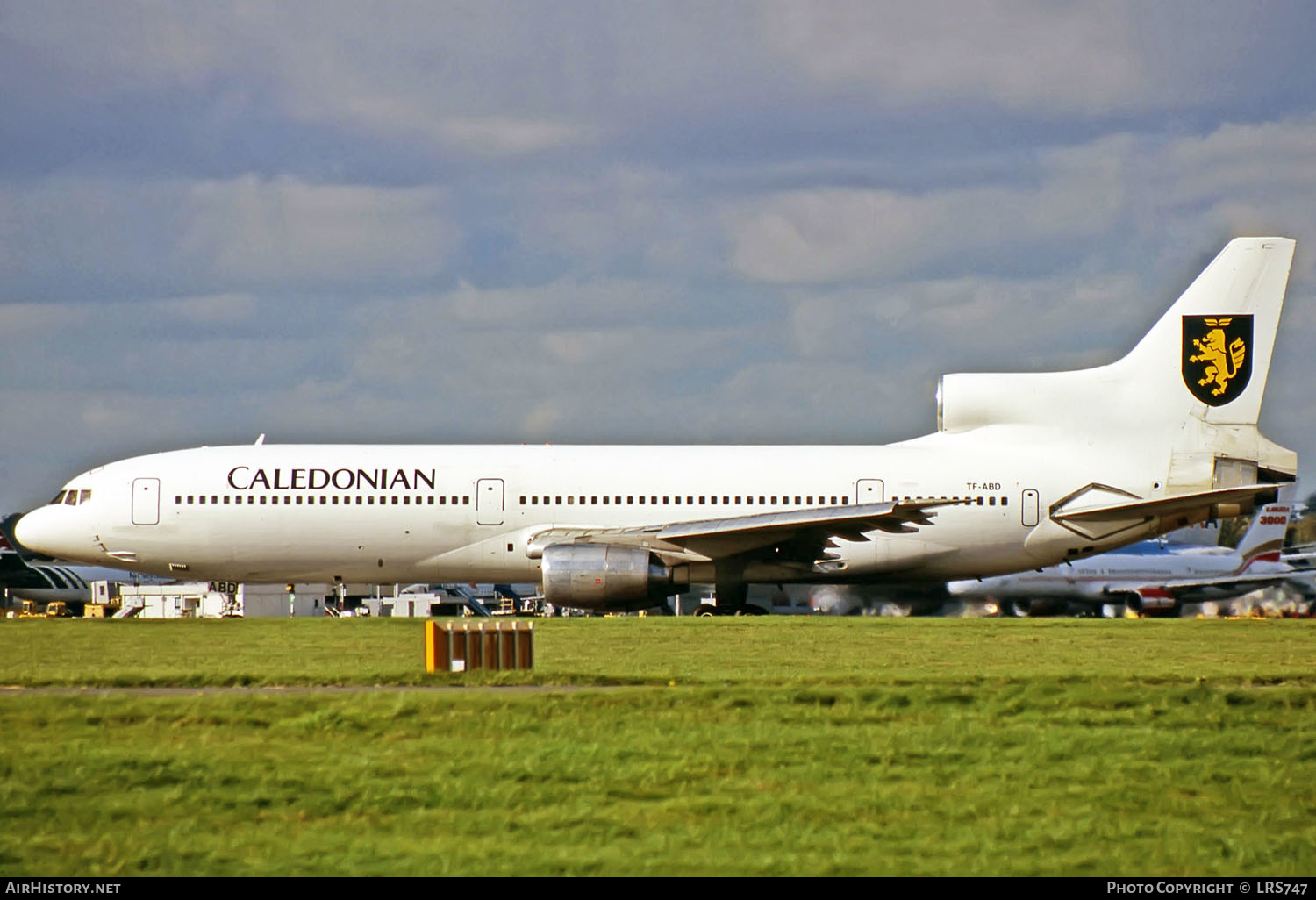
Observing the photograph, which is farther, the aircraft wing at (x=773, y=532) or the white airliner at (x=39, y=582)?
the white airliner at (x=39, y=582)

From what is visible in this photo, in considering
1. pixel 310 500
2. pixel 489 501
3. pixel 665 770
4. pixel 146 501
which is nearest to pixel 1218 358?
pixel 489 501

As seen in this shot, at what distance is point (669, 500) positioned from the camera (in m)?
34.2

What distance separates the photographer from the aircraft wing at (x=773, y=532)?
31.5 m

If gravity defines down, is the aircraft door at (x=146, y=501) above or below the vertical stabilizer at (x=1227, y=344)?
below

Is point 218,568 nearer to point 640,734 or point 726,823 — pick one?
point 640,734

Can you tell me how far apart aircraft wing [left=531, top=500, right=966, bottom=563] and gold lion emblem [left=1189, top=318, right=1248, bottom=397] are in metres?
6.99

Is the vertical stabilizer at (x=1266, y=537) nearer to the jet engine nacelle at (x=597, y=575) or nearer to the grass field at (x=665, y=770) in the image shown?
the jet engine nacelle at (x=597, y=575)

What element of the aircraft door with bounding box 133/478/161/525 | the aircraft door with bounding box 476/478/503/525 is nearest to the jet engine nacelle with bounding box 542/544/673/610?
the aircraft door with bounding box 476/478/503/525

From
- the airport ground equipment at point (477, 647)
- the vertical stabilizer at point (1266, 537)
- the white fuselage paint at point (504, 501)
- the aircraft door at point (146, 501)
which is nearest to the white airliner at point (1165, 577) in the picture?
the vertical stabilizer at point (1266, 537)

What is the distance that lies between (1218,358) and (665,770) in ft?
88.8

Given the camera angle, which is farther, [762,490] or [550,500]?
[762,490]

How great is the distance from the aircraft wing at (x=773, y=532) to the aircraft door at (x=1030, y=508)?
208 centimetres

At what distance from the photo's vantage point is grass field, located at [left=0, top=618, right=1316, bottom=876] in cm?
891

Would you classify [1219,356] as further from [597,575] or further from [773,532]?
[597,575]
